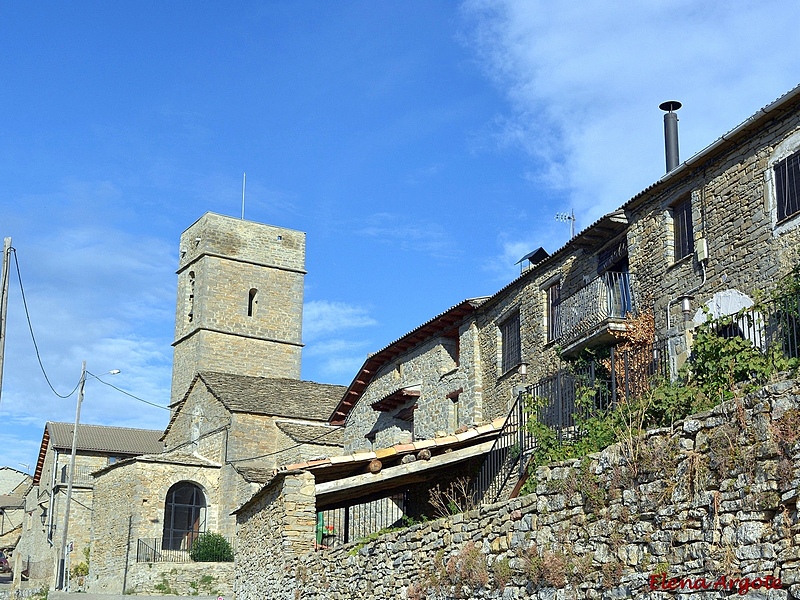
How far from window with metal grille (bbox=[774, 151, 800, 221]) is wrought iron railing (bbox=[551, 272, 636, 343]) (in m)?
A: 4.03

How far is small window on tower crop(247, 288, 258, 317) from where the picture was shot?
56.8 m

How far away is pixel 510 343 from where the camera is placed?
2314 centimetres

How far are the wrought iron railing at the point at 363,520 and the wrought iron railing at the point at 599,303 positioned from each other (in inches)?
212

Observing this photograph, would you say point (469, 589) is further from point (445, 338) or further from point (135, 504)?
point (135, 504)

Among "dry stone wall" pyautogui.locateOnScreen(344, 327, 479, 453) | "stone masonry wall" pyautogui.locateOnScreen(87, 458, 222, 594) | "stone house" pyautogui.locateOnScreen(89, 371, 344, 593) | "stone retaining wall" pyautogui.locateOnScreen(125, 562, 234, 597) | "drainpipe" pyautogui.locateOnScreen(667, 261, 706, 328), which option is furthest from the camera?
"stone masonry wall" pyautogui.locateOnScreen(87, 458, 222, 594)

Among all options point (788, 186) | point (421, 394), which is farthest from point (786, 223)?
point (421, 394)

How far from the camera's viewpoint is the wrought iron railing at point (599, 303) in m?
19.0

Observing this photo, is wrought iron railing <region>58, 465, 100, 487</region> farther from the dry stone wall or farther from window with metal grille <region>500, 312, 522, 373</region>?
window with metal grille <region>500, 312, 522, 373</region>

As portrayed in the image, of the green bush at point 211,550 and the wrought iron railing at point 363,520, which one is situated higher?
the wrought iron railing at point 363,520

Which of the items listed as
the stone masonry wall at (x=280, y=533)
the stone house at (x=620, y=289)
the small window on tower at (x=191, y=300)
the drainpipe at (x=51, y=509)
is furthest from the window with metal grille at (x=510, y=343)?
the small window on tower at (x=191, y=300)

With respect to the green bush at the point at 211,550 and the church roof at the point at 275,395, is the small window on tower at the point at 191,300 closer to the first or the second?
the church roof at the point at 275,395

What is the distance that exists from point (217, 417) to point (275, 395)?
3463 millimetres

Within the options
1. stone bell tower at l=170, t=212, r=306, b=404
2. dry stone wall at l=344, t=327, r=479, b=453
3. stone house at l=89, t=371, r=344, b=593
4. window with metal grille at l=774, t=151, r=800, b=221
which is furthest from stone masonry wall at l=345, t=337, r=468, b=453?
stone bell tower at l=170, t=212, r=306, b=404

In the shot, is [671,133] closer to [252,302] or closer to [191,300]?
[252,302]
